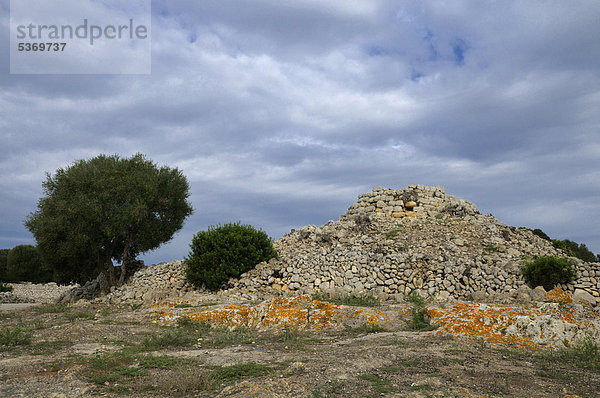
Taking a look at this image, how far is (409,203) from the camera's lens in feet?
86.9

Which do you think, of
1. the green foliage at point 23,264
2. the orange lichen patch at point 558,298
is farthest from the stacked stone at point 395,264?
the green foliage at point 23,264

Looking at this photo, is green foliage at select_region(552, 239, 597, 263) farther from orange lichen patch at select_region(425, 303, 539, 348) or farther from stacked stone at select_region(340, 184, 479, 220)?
orange lichen patch at select_region(425, 303, 539, 348)

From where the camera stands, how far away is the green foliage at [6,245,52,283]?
4119 centimetres

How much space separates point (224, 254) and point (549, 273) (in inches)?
549

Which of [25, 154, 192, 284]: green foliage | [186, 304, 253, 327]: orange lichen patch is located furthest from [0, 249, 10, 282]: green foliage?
[186, 304, 253, 327]: orange lichen patch

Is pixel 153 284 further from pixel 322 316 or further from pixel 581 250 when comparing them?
pixel 581 250

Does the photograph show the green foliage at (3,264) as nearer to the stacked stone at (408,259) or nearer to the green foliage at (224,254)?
the green foliage at (224,254)

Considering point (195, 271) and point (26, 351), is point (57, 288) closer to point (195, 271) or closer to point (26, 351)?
point (195, 271)

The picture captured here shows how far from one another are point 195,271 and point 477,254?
13.3 m

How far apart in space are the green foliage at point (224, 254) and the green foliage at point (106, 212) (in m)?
4.47

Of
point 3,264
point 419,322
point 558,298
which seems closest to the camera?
point 419,322

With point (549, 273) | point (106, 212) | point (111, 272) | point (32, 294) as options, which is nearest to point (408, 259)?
point (549, 273)

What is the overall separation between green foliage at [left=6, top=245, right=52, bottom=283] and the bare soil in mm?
38500

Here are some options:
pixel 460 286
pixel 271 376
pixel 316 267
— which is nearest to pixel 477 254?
pixel 460 286
